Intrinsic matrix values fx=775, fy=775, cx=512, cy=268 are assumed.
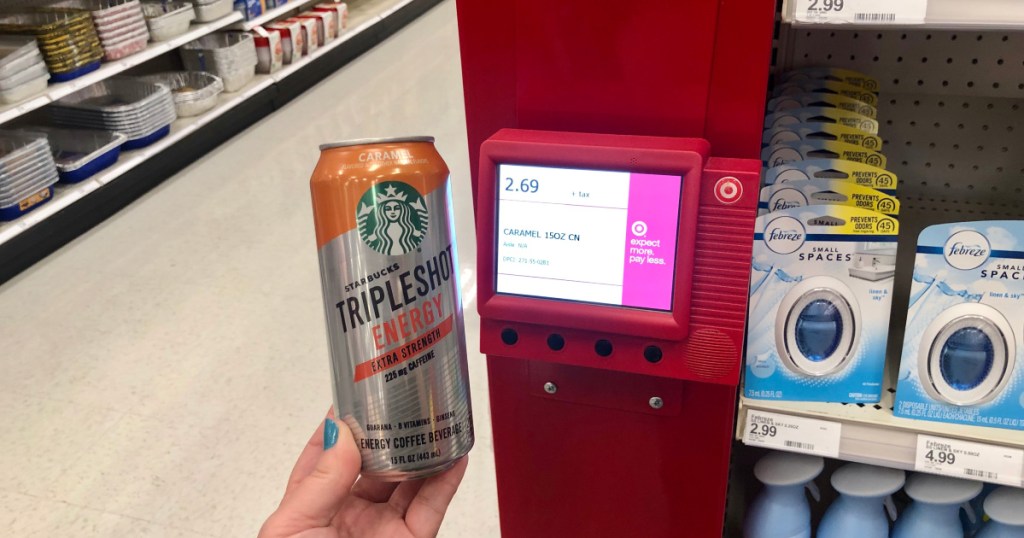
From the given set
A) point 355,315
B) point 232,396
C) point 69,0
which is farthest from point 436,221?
point 69,0

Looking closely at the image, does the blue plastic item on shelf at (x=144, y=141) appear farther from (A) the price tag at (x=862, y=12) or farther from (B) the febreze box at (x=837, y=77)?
(A) the price tag at (x=862, y=12)

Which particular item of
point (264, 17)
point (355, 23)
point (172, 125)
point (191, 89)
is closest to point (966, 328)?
point (172, 125)

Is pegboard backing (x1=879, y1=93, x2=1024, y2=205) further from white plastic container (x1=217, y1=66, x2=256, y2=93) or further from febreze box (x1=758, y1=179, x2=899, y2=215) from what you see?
white plastic container (x1=217, y1=66, x2=256, y2=93)

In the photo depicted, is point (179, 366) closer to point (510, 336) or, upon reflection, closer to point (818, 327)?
point (510, 336)

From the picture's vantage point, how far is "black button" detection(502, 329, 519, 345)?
909 millimetres

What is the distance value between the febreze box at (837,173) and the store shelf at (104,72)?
294 cm

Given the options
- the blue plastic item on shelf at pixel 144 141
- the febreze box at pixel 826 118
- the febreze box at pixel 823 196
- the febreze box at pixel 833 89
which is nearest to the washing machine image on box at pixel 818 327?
the febreze box at pixel 823 196

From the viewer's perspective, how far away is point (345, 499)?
935 millimetres

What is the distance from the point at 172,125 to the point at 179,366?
1.98 metres

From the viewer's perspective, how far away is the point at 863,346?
1.03 m

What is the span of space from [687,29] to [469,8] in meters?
0.25

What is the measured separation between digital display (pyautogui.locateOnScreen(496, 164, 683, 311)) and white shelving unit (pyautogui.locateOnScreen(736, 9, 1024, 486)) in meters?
0.56

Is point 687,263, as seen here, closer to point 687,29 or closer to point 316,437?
point 687,29

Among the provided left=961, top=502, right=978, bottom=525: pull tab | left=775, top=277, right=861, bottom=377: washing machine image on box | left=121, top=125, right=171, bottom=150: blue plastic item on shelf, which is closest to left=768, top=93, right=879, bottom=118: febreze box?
left=775, top=277, right=861, bottom=377: washing machine image on box
